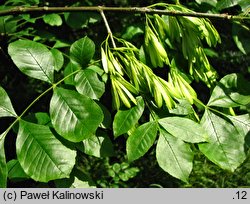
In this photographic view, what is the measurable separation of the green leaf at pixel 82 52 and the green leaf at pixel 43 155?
Answer: 0.77 ft

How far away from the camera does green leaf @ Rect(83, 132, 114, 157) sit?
1037 mm

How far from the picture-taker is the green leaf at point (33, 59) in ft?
3.51

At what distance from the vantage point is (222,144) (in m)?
1.01

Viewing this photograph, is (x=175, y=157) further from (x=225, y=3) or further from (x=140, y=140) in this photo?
(x=225, y=3)

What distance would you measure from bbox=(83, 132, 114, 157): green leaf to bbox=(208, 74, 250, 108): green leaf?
31 centimetres

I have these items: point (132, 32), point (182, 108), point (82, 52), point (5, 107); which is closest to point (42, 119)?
point (5, 107)

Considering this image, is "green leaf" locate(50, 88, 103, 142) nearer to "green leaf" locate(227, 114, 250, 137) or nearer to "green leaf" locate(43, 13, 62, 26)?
"green leaf" locate(227, 114, 250, 137)

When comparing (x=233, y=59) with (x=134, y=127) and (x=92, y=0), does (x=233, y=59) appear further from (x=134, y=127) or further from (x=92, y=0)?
(x=134, y=127)

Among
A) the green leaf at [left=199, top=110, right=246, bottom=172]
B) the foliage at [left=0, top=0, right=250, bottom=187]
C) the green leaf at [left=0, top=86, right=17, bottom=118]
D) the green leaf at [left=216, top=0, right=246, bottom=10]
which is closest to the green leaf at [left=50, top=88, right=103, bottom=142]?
the foliage at [left=0, top=0, right=250, bottom=187]

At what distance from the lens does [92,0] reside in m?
1.87

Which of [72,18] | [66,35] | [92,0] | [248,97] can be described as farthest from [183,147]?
[66,35]

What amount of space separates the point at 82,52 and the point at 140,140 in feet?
1.04
